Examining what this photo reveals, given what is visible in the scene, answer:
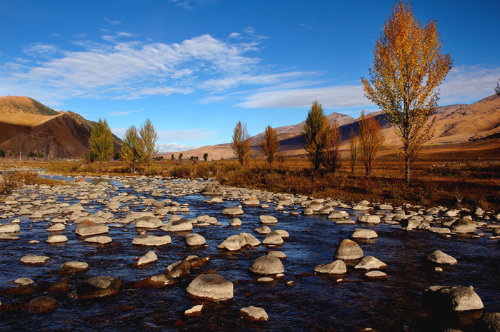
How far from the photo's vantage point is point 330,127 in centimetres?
3005

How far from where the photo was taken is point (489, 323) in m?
4.35

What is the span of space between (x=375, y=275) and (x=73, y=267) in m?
6.22

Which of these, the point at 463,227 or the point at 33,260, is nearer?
the point at 33,260

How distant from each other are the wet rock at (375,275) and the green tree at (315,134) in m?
22.5

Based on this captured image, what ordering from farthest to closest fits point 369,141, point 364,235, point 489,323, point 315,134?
point 315,134 < point 369,141 < point 364,235 < point 489,323

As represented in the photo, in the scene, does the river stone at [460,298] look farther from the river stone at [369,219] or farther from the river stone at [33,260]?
the river stone at [33,260]

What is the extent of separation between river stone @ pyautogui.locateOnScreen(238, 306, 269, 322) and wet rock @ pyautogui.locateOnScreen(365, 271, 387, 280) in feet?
8.94

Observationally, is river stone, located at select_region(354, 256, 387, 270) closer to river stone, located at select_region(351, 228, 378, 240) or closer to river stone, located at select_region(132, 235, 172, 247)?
river stone, located at select_region(351, 228, 378, 240)

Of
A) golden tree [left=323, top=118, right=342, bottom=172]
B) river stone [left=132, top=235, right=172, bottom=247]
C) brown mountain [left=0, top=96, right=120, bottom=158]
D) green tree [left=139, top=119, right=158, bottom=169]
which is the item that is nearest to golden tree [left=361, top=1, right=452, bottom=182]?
golden tree [left=323, top=118, right=342, bottom=172]

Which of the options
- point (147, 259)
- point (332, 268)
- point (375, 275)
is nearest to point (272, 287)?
point (332, 268)

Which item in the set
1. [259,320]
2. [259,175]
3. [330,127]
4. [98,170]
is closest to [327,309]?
[259,320]

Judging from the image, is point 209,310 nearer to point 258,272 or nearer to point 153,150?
point 258,272

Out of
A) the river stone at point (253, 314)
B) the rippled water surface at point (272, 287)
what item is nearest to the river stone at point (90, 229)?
the rippled water surface at point (272, 287)

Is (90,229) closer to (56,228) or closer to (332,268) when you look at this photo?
(56,228)
